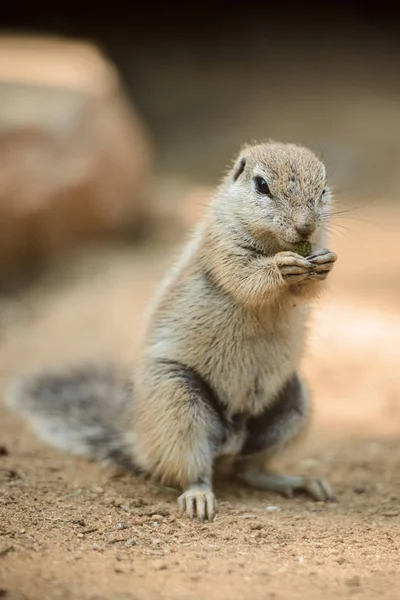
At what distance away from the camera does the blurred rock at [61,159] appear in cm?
884

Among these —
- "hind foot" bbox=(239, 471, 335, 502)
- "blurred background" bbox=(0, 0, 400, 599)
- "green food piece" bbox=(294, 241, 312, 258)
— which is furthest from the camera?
"blurred background" bbox=(0, 0, 400, 599)

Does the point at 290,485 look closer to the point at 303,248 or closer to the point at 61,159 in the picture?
the point at 303,248

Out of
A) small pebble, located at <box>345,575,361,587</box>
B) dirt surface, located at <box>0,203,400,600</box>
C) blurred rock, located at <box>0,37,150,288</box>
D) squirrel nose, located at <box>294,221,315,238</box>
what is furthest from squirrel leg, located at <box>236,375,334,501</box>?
blurred rock, located at <box>0,37,150,288</box>

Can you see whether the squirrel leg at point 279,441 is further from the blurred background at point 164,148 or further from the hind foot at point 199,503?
the blurred background at point 164,148

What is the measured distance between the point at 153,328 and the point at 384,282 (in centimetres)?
452

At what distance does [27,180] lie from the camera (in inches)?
348

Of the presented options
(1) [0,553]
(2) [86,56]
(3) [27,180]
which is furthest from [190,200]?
(1) [0,553]

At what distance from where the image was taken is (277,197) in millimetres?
4383

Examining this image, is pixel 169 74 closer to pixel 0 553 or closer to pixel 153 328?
pixel 153 328

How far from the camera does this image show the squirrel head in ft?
14.1

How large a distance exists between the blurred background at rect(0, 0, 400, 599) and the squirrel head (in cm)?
35

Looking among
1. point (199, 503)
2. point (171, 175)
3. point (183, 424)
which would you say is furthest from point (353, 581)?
point (171, 175)

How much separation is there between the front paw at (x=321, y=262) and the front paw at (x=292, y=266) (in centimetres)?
2

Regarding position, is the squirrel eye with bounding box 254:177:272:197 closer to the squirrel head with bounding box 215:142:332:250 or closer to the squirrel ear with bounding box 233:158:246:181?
the squirrel head with bounding box 215:142:332:250
